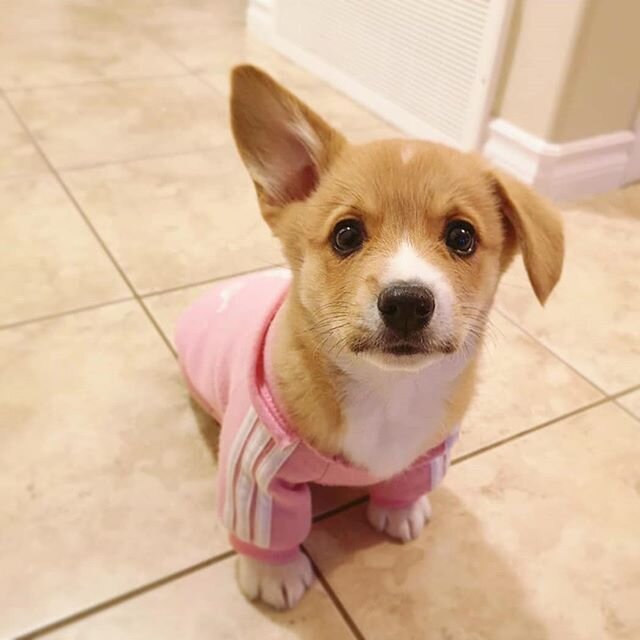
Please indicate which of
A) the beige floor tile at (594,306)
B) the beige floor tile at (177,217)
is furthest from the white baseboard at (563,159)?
the beige floor tile at (177,217)

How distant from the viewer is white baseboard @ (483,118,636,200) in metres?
1.79

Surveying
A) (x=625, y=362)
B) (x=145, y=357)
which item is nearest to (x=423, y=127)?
(x=625, y=362)

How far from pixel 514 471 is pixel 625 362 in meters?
0.39

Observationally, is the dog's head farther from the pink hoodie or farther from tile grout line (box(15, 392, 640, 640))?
tile grout line (box(15, 392, 640, 640))

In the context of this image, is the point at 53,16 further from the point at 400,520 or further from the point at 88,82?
the point at 400,520

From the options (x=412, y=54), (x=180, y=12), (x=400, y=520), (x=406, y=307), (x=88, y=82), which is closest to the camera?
(x=406, y=307)

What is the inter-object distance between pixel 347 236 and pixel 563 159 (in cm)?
121

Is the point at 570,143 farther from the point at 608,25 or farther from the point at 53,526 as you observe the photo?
the point at 53,526

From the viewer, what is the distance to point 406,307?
69cm

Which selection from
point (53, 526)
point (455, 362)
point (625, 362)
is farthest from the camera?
point (625, 362)

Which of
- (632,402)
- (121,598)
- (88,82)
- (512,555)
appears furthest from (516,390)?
(88,82)

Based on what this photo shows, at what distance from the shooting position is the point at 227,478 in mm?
864

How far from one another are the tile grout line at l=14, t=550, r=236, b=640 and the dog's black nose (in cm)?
44

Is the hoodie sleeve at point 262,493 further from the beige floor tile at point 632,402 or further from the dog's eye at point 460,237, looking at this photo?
the beige floor tile at point 632,402
